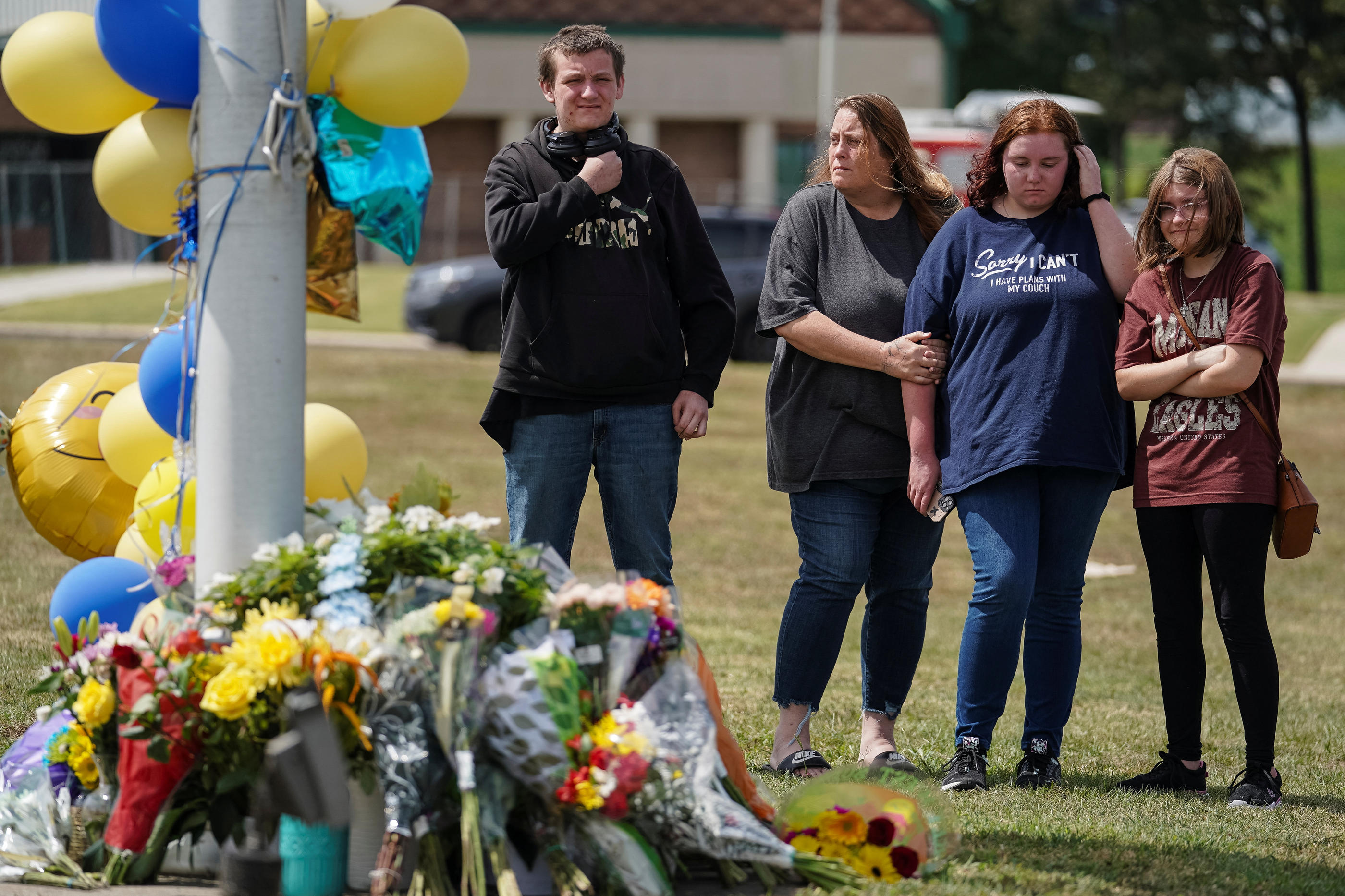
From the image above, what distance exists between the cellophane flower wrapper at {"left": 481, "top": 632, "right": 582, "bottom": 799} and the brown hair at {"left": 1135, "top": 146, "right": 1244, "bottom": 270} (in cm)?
216

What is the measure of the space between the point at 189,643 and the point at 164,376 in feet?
3.18

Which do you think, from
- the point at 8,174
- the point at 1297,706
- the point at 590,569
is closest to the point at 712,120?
the point at 8,174

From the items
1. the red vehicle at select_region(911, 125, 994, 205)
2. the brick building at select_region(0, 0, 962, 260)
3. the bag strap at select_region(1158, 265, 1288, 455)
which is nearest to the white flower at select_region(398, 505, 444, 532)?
the bag strap at select_region(1158, 265, 1288, 455)

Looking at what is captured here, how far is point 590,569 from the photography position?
7672mm

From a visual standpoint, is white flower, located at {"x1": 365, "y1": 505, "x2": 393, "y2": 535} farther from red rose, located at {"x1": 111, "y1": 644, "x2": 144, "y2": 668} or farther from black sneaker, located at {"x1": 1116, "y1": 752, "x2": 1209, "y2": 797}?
black sneaker, located at {"x1": 1116, "y1": 752, "x2": 1209, "y2": 797}

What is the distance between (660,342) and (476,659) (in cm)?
130

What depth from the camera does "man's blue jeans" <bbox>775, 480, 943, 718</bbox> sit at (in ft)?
13.5

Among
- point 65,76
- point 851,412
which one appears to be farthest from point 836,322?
point 65,76

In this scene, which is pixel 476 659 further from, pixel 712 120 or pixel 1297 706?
pixel 712 120

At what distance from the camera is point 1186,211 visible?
159 inches

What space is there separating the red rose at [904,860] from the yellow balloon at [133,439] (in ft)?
6.95

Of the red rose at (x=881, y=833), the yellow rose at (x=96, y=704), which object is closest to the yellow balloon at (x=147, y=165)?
the yellow rose at (x=96, y=704)

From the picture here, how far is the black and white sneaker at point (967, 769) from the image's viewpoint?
3.98 meters

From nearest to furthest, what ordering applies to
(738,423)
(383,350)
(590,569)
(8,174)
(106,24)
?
(106,24) < (590,569) < (738,423) < (383,350) < (8,174)
